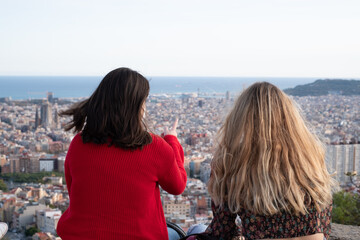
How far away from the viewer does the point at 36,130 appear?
27.3 meters

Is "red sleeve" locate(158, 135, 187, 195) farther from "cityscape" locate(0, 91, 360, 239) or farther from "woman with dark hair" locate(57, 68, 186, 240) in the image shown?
"cityscape" locate(0, 91, 360, 239)

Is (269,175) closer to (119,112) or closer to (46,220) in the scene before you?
(119,112)

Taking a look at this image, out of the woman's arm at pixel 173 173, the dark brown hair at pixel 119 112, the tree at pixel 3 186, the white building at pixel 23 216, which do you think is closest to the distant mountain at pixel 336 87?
the tree at pixel 3 186

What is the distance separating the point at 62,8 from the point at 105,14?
148 inches

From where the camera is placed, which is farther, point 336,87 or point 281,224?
point 336,87

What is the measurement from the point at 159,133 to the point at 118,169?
447 mm

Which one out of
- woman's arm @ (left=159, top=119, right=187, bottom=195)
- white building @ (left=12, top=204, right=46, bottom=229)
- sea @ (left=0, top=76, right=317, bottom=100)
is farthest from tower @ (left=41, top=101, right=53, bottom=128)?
woman's arm @ (left=159, top=119, right=187, bottom=195)

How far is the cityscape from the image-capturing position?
27.8 ft

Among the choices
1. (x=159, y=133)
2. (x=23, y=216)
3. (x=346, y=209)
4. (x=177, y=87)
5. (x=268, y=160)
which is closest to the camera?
(x=268, y=160)

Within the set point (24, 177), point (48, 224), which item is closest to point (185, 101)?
point (24, 177)

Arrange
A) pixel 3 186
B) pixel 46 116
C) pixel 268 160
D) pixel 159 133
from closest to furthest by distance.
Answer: pixel 268 160, pixel 159 133, pixel 3 186, pixel 46 116

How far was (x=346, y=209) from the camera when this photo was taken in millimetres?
3729

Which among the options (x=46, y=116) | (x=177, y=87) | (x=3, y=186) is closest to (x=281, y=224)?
(x=3, y=186)

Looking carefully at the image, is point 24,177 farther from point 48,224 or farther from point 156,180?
point 156,180
